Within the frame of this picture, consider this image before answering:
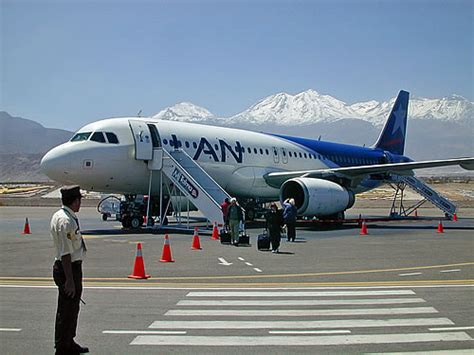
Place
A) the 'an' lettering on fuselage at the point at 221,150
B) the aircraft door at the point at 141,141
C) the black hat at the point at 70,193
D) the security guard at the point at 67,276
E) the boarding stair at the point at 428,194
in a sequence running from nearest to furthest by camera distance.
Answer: the security guard at the point at 67,276 → the black hat at the point at 70,193 → the aircraft door at the point at 141,141 → the 'an' lettering on fuselage at the point at 221,150 → the boarding stair at the point at 428,194

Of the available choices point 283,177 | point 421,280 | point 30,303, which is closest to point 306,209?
point 283,177

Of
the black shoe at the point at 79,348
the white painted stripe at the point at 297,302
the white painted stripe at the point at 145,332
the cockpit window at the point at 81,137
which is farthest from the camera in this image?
the cockpit window at the point at 81,137

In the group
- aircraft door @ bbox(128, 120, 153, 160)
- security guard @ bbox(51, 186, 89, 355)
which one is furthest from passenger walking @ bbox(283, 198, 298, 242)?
security guard @ bbox(51, 186, 89, 355)

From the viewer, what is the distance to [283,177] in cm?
3130

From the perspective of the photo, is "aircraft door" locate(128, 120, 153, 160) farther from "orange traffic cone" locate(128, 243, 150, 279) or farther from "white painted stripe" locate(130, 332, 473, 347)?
"white painted stripe" locate(130, 332, 473, 347)

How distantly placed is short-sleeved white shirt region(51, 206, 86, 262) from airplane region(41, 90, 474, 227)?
17.2 m

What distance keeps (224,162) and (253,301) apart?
1898 cm

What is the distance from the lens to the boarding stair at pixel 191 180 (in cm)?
2434

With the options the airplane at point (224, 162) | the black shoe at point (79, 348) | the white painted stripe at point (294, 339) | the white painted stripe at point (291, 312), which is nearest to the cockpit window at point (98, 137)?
the airplane at point (224, 162)

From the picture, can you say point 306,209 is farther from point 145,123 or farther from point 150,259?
point 150,259

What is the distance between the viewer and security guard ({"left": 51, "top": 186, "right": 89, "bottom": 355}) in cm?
689

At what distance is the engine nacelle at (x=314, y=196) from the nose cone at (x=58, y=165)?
30.5 ft

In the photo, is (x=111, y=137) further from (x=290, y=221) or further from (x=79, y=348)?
(x=79, y=348)

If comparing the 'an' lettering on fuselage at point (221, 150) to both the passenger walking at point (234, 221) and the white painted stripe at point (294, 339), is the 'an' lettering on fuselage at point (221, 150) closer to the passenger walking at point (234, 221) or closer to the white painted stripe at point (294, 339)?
the passenger walking at point (234, 221)
